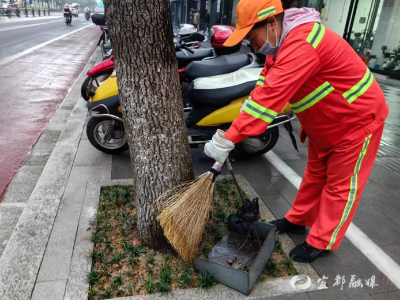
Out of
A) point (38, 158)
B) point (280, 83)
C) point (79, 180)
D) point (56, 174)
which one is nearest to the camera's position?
point (280, 83)

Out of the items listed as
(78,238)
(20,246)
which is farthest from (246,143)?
(20,246)

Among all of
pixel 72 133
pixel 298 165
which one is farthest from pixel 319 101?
pixel 72 133

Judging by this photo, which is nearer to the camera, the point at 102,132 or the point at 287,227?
the point at 287,227

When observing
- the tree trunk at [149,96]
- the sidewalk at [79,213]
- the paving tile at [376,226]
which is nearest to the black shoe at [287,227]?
the sidewalk at [79,213]

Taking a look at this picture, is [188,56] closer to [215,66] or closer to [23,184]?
[215,66]

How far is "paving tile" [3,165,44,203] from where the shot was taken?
336 centimetres

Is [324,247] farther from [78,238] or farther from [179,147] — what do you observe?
[78,238]

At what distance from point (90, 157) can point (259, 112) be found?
2897mm

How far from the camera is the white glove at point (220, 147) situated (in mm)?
1943

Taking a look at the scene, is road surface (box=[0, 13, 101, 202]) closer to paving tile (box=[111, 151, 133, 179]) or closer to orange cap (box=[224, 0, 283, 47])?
paving tile (box=[111, 151, 133, 179])

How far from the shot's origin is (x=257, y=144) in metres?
4.17

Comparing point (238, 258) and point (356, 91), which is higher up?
point (356, 91)

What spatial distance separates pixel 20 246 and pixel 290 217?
84.8 inches

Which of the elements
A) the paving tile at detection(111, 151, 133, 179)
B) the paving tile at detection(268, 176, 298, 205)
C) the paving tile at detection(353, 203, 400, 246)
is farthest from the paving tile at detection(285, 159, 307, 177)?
the paving tile at detection(111, 151, 133, 179)
